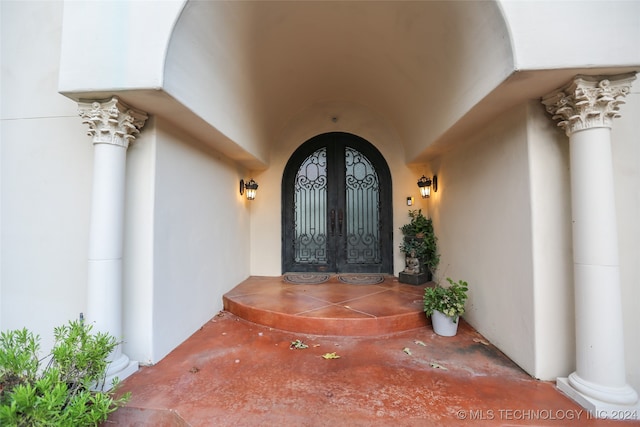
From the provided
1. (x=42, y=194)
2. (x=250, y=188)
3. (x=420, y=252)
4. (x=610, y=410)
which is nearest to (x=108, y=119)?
(x=42, y=194)

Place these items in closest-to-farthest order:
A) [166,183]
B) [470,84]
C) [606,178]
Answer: [606,178] < [470,84] < [166,183]

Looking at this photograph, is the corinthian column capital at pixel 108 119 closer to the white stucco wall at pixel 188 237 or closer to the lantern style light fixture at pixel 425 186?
the white stucco wall at pixel 188 237

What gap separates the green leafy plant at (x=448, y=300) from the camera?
8.96 feet

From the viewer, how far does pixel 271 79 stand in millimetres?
3725

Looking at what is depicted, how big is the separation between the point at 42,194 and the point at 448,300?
4.26 meters

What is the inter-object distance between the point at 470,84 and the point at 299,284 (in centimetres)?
355

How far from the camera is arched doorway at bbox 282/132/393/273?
5.02 metres

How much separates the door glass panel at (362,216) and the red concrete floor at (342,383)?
6.67 ft

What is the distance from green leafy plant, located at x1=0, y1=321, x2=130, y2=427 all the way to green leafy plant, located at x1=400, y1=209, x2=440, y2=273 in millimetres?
3962

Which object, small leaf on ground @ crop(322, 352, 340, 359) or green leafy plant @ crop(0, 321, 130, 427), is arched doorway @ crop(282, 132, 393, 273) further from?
green leafy plant @ crop(0, 321, 130, 427)

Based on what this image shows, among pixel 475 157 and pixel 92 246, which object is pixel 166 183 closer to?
pixel 92 246

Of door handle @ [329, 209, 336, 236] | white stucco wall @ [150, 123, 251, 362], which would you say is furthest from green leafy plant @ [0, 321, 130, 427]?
door handle @ [329, 209, 336, 236]

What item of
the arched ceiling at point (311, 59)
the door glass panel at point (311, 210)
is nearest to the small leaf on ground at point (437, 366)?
the arched ceiling at point (311, 59)

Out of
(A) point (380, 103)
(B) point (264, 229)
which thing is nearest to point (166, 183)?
(B) point (264, 229)
